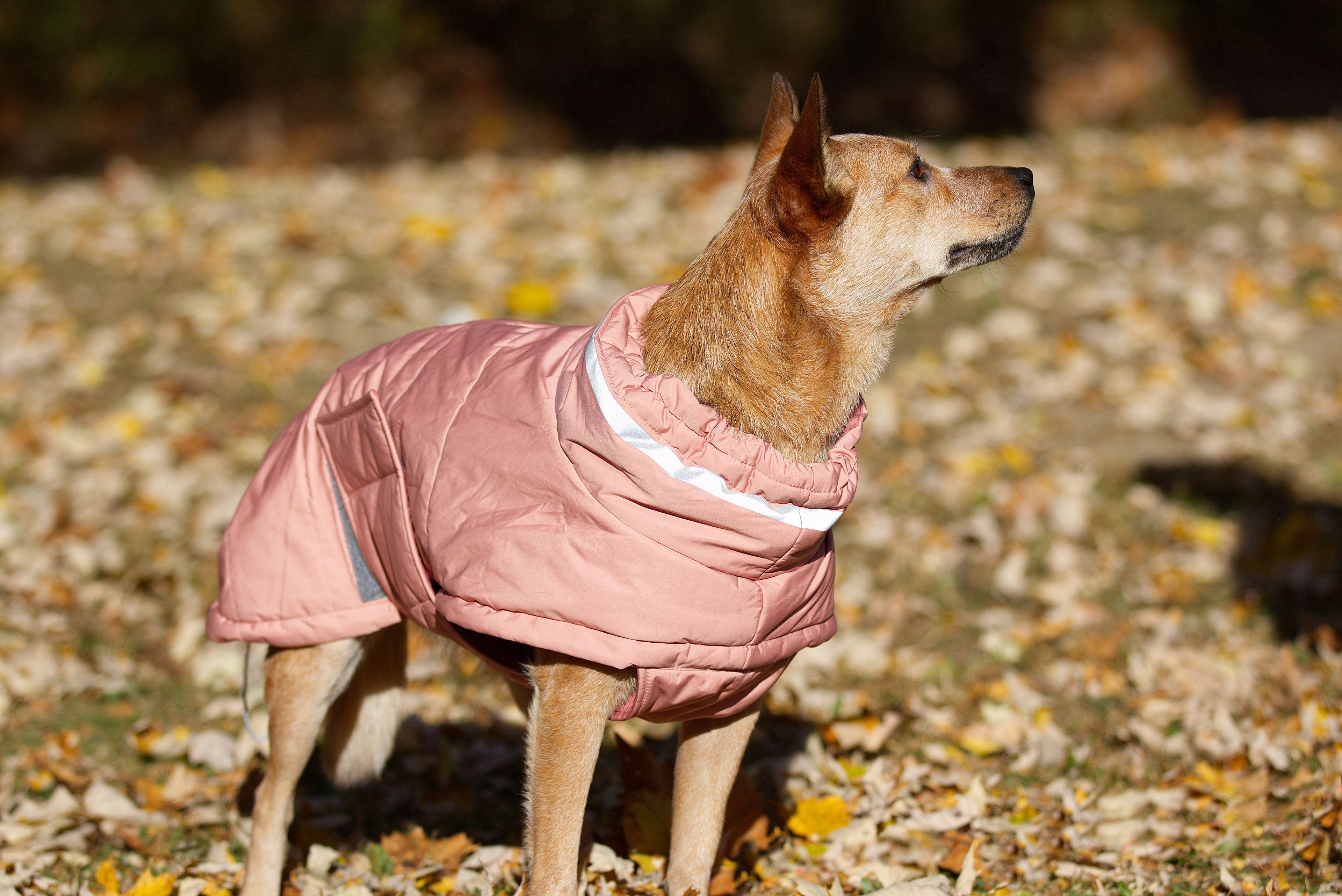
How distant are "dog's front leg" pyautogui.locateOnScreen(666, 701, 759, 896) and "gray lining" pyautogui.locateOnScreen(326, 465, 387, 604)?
3.02 feet

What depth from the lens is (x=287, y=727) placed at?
329cm

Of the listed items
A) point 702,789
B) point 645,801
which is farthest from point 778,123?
point 645,801

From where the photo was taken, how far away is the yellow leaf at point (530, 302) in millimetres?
7562

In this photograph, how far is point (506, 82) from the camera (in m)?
19.7

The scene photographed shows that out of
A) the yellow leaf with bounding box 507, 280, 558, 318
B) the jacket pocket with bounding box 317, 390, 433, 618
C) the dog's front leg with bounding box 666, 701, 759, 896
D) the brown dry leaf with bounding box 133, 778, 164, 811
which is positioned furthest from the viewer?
the yellow leaf with bounding box 507, 280, 558, 318

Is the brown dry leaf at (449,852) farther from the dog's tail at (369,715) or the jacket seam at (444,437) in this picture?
the jacket seam at (444,437)

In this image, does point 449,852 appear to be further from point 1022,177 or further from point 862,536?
point 862,536

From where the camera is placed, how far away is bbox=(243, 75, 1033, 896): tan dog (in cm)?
274

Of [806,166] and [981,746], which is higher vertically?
[806,166]

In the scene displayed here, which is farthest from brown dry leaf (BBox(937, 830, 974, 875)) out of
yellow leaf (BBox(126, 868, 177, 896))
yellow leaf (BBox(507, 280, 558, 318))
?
yellow leaf (BBox(507, 280, 558, 318))

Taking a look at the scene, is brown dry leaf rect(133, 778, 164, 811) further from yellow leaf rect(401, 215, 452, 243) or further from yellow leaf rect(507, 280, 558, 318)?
yellow leaf rect(401, 215, 452, 243)

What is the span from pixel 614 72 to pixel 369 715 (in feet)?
57.3

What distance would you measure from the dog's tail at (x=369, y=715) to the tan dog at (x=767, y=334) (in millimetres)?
163

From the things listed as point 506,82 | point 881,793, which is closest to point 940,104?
point 506,82
